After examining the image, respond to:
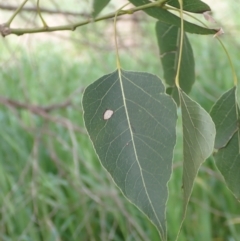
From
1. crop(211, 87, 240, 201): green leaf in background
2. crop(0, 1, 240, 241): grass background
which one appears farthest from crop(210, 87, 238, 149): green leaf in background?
crop(0, 1, 240, 241): grass background

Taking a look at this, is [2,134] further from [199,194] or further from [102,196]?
[199,194]

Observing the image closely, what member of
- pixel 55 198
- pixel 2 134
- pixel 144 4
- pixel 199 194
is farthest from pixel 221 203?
pixel 144 4

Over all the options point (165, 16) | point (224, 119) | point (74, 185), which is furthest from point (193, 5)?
point (74, 185)

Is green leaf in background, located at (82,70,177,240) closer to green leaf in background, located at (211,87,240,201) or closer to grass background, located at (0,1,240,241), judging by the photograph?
green leaf in background, located at (211,87,240,201)

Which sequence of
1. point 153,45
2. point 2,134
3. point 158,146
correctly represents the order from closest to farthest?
point 158,146 < point 2,134 < point 153,45

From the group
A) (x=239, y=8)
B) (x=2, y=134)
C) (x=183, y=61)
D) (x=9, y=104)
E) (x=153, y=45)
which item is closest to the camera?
(x=183, y=61)

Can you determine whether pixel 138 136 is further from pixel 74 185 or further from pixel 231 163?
pixel 74 185
